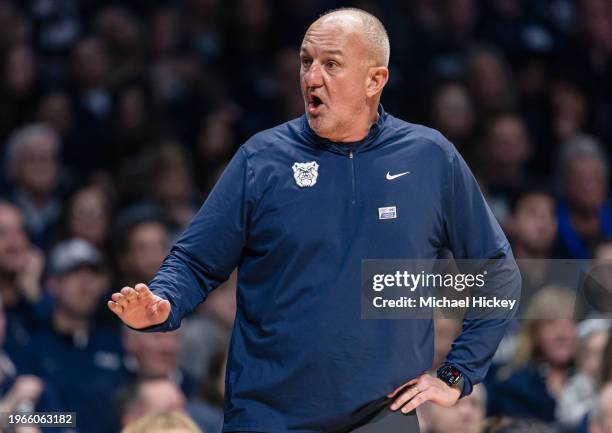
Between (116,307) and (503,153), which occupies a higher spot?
(116,307)

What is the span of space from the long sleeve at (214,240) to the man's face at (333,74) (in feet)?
0.79

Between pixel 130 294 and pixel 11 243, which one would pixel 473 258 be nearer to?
pixel 130 294

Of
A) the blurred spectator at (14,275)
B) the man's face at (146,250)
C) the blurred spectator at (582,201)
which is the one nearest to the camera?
the blurred spectator at (14,275)

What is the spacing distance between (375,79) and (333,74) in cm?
14

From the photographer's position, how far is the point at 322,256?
3.32 meters

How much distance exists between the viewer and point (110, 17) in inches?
345

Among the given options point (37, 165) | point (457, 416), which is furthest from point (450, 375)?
point (37, 165)

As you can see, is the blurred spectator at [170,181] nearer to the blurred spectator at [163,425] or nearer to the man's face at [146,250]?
the man's face at [146,250]

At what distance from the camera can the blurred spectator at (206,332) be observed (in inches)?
246

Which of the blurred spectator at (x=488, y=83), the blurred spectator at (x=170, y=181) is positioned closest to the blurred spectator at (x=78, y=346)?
the blurred spectator at (x=170, y=181)

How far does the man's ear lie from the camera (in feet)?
11.5

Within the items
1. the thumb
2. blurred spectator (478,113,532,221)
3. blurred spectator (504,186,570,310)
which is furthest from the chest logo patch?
blurred spectator (478,113,532,221)

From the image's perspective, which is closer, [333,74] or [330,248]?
[330,248]

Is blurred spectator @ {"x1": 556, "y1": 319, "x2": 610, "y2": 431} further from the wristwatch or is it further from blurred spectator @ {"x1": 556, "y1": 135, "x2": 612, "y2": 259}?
the wristwatch
